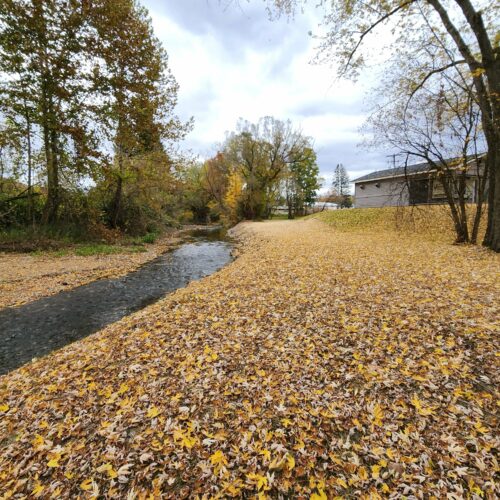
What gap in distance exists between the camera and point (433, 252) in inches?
375

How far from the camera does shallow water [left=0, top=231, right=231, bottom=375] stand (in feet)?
16.6

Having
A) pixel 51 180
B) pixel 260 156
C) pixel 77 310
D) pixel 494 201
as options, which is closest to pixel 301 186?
pixel 260 156

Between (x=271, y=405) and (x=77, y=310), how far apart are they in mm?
Answer: 6160

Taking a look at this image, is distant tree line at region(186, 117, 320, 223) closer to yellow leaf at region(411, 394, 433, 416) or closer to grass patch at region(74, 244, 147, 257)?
grass patch at region(74, 244, 147, 257)

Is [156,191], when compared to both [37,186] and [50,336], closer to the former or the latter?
[37,186]

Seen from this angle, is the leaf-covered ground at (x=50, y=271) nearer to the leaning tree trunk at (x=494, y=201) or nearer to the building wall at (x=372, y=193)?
the leaning tree trunk at (x=494, y=201)

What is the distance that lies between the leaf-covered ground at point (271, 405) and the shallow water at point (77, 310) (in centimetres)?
107

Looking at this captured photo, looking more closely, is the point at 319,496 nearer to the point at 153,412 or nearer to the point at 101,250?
the point at 153,412

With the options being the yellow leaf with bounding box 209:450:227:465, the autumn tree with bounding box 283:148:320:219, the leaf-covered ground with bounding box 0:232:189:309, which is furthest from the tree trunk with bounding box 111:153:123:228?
the autumn tree with bounding box 283:148:320:219

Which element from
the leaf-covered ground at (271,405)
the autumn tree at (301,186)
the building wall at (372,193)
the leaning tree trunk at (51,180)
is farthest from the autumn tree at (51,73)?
the autumn tree at (301,186)

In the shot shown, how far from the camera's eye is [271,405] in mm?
3002

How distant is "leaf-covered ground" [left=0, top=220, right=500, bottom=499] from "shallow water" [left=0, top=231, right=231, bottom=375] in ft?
3.50

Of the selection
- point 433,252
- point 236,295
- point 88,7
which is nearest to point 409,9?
point 433,252

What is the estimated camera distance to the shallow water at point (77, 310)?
5.06 meters
